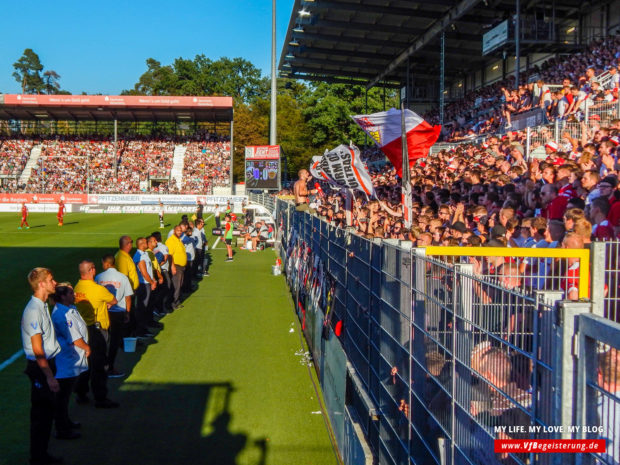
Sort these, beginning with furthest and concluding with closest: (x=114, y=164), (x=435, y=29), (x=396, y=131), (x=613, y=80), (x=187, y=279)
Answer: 1. (x=114, y=164)
2. (x=435, y=29)
3. (x=613, y=80)
4. (x=187, y=279)
5. (x=396, y=131)

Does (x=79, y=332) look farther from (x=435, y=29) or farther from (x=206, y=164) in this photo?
(x=206, y=164)

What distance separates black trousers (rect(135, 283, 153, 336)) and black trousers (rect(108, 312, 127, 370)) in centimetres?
194

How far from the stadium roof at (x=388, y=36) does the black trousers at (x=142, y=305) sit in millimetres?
18786

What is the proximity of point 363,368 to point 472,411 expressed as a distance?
123 inches

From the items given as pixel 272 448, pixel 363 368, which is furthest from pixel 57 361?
pixel 363 368

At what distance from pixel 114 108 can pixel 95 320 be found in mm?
54206

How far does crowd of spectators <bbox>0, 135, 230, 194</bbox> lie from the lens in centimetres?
5847

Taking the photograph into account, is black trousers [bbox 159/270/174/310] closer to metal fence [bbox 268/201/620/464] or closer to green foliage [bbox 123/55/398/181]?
metal fence [bbox 268/201/620/464]

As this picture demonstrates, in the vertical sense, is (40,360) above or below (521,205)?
below

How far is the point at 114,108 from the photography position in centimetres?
5797

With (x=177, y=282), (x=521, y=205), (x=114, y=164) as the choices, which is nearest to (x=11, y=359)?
(x=177, y=282)

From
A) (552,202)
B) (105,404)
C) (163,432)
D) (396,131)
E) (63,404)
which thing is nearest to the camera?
(63,404)

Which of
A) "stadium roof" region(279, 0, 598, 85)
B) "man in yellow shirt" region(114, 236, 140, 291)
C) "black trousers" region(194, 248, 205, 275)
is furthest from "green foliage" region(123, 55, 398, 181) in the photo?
"man in yellow shirt" region(114, 236, 140, 291)

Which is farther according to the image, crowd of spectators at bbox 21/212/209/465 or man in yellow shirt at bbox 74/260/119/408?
man in yellow shirt at bbox 74/260/119/408
